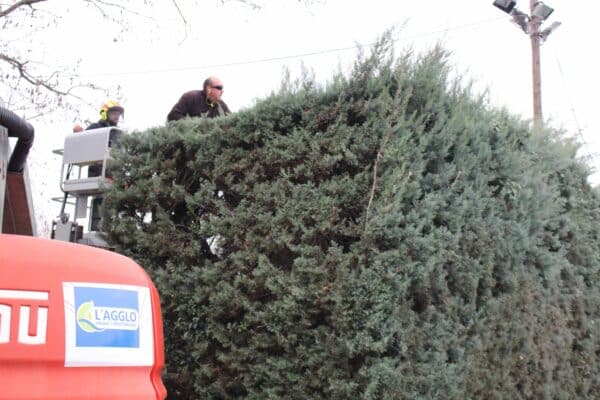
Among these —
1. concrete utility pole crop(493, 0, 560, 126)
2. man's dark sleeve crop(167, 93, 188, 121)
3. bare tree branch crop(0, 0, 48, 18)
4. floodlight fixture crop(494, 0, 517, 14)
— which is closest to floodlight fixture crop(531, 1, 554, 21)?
concrete utility pole crop(493, 0, 560, 126)

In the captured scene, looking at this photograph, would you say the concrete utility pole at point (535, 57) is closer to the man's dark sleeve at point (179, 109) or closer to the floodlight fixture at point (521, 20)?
the floodlight fixture at point (521, 20)

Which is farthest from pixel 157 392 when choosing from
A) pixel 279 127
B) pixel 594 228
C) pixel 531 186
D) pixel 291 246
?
pixel 594 228

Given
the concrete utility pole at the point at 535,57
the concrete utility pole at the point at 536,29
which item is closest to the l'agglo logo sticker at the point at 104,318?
the concrete utility pole at the point at 536,29

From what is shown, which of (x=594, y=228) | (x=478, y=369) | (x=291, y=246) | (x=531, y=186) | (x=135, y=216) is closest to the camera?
(x=291, y=246)

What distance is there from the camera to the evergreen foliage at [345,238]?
13.3 feet

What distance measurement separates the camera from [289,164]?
14.8 feet

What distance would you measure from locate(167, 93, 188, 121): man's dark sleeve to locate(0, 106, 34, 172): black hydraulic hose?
122 inches

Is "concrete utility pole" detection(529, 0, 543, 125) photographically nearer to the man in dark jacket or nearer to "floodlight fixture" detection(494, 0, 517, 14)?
"floodlight fixture" detection(494, 0, 517, 14)

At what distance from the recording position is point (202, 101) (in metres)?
6.48

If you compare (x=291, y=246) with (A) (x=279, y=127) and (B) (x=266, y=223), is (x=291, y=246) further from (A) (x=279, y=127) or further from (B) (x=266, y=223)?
(A) (x=279, y=127)

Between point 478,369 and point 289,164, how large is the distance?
1.89 meters

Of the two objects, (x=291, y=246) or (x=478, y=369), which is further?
(x=478, y=369)

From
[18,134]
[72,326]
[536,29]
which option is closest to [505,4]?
[536,29]

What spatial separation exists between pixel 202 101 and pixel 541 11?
514 inches
